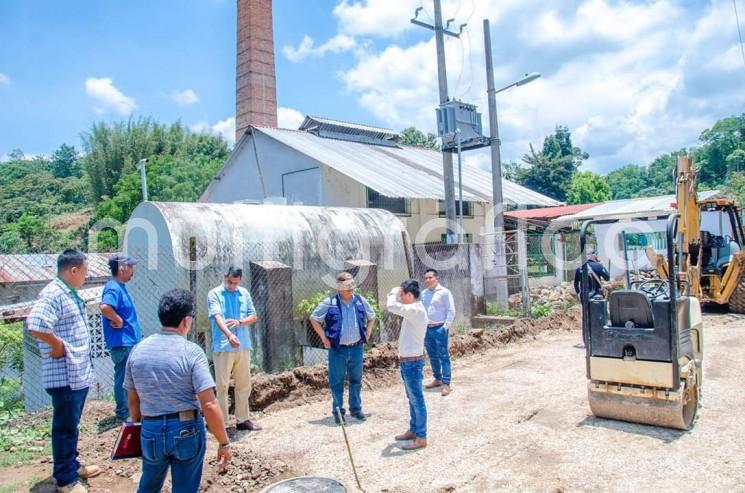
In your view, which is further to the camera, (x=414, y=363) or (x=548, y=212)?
(x=548, y=212)

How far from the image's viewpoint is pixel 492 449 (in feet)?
17.3

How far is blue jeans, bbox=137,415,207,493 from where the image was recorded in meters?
3.12

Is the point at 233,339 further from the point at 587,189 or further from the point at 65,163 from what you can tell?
the point at 65,163

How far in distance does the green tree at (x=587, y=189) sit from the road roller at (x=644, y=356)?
41890 mm

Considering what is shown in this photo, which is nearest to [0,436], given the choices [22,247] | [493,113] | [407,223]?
[493,113]

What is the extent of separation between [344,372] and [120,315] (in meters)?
2.49

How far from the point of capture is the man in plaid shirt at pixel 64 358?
4227 millimetres

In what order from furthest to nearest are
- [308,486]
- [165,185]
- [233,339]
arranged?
[165,185] → [233,339] → [308,486]

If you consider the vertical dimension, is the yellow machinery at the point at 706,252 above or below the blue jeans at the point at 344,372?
above

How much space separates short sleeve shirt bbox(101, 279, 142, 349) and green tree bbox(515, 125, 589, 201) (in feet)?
140

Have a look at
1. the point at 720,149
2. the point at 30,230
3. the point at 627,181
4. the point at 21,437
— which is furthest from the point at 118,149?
the point at 627,181

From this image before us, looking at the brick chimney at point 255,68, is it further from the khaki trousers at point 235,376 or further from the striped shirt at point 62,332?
the striped shirt at point 62,332

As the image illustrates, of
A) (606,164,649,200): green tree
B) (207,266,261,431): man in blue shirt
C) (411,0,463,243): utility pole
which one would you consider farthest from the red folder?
(606,164,649,200): green tree

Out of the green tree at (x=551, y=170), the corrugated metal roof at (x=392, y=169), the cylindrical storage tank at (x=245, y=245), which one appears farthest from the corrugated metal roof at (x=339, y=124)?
the green tree at (x=551, y=170)
